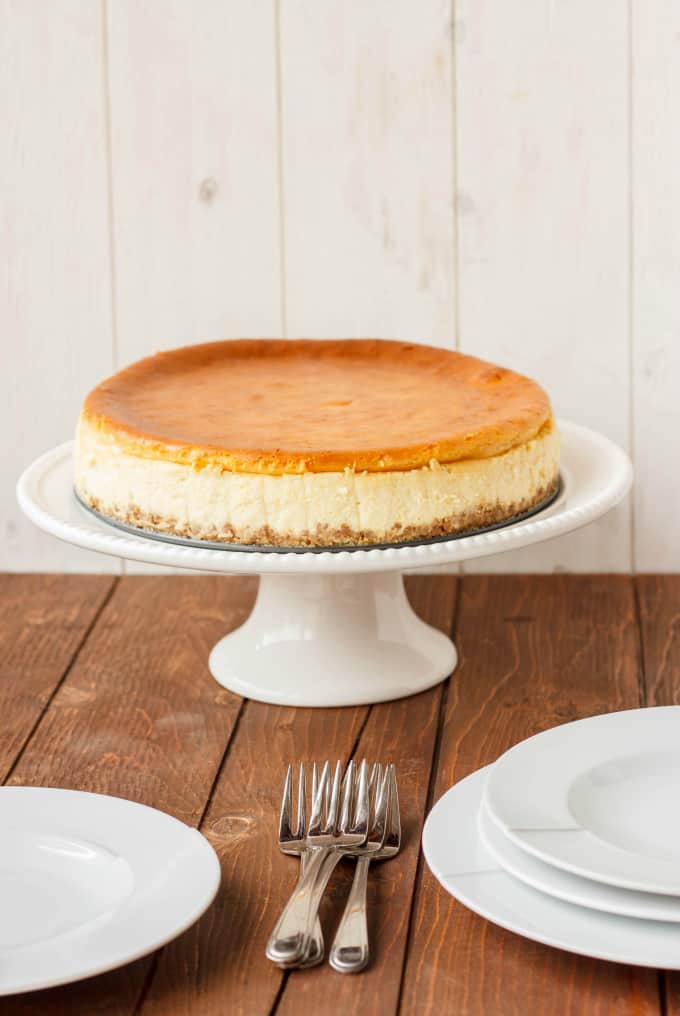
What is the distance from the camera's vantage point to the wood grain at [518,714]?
30.6 inches

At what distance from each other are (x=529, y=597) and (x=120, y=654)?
1.48ft

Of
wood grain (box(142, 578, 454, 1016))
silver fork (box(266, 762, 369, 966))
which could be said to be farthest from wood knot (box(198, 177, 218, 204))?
silver fork (box(266, 762, 369, 966))

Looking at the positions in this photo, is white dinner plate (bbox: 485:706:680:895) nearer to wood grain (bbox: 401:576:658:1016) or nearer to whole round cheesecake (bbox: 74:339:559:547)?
wood grain (bbox: 401:576:658:1016)

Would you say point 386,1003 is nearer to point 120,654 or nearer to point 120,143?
point 120,654

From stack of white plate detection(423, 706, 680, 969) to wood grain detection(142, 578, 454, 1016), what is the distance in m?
0.08

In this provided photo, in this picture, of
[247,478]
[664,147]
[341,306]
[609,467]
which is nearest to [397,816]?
[247,478]

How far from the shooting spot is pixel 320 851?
2.88 feet

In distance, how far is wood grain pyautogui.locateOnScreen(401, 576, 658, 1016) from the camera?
2.55 ft

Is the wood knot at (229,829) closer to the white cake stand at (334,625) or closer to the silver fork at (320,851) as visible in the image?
the silver fork at (320,851)

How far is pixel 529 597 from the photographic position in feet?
4.91

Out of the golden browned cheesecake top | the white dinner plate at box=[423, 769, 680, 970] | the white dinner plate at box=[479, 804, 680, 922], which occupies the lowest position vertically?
the white dinner plate at box=[423, 769, 680, 970]

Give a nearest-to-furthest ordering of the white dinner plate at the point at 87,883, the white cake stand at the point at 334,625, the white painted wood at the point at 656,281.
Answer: the white dinner plate at the point at 87,883, the white cake stand at the point at 334,625, the white painted wood at the point at 656,281

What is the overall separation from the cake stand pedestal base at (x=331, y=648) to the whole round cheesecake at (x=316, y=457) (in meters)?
0.16

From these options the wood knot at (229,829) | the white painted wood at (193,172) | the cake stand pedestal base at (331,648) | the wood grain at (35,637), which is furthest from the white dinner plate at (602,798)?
the white painted wood at (193,172)
